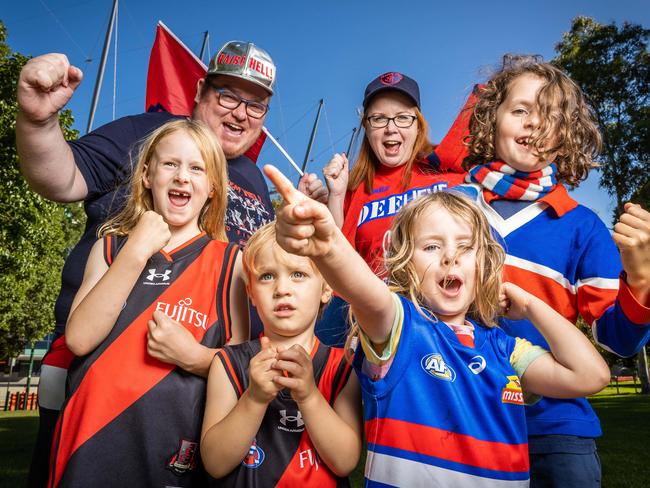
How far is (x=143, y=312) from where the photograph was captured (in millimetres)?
2205

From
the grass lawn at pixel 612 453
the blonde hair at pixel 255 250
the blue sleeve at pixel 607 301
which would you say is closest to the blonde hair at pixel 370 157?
the blonde hair at pixel 255 250

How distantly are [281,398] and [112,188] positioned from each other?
5.22ft

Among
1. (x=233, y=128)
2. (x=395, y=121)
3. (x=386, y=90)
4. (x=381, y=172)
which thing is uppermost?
(x=386, y=90)

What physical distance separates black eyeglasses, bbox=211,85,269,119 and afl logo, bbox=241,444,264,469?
88.6 inches

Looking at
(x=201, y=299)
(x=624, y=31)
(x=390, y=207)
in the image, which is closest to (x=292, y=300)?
(x=201, y=299)

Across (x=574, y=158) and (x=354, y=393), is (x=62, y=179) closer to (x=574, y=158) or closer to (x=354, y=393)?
(x=354, y=393)

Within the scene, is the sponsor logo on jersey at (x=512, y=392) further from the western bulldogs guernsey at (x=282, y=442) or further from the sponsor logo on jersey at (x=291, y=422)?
the sponsor logo on jersey at (x=291, y=422)

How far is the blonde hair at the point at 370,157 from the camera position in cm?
362

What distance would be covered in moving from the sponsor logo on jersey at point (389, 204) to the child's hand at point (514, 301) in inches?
47.7

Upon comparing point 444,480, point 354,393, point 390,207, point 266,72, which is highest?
point 266,72

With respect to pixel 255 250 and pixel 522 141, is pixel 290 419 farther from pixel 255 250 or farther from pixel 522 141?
pixel 522 141

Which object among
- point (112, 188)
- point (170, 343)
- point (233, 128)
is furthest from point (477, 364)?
point (233, 128)

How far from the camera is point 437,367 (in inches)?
70.5

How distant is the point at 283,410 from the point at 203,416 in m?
0.34
